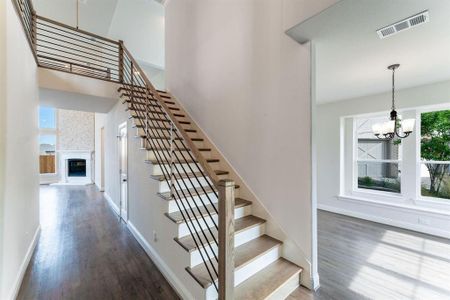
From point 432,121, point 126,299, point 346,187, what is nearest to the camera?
point 126,299

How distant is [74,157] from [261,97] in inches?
405

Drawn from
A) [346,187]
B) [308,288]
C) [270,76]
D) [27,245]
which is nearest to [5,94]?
[27,245]

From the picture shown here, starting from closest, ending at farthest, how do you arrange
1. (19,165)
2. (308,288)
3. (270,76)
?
1. (308,288)
2. (19,165)
3. (270,76)

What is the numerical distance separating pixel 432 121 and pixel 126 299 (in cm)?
568

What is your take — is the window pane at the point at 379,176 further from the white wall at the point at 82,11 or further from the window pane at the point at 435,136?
the white wall at the point at 82,11

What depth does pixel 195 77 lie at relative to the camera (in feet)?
12.6

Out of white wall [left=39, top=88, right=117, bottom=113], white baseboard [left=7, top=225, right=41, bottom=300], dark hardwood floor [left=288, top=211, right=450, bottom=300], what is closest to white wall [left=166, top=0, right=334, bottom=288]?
dark hardwood floor [left=288, top=211, right=450, bottom=300]

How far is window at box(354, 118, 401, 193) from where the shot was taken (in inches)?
166

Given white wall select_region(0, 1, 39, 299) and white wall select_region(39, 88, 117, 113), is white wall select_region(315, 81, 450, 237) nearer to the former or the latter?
white wall select_region(0, 1, 39, 299)

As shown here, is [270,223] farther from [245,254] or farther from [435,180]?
[435,180]

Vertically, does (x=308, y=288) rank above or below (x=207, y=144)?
below

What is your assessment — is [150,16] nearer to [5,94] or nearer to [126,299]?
[5,94]

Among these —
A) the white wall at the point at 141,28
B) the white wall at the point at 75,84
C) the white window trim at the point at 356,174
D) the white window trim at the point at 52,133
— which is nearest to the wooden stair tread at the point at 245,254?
the white window trim at the point at 356,174

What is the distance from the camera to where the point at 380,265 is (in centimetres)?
251
